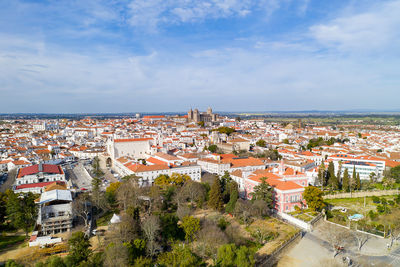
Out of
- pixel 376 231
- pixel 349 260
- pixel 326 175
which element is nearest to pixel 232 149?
pixel 326 175

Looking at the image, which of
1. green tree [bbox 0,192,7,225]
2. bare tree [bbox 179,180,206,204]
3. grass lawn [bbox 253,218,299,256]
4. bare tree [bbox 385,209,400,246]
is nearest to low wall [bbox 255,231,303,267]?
grass lawn [bbox 253,218,299,256]

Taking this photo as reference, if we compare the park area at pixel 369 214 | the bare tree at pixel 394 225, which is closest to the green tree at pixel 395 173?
the park area at pixel 369 214

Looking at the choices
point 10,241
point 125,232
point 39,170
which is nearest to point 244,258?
point 125,232

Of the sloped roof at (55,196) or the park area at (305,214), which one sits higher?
the sloped roof at (55,196)

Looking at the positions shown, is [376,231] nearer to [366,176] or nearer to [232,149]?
[366,176]

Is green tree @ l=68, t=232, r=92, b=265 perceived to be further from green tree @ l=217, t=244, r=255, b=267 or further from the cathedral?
the cathedral

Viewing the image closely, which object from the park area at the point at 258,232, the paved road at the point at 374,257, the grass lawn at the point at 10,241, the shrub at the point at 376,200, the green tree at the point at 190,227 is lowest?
the paved road at the point at 374,257

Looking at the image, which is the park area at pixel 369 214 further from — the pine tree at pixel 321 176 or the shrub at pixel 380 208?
the pine tree at pixel 321 176
